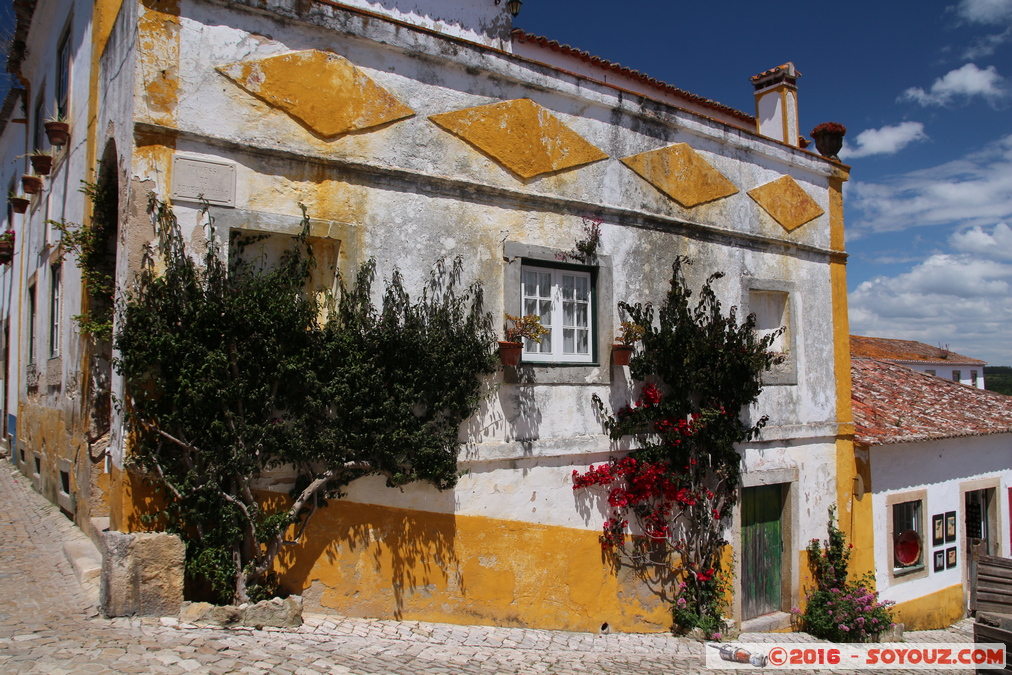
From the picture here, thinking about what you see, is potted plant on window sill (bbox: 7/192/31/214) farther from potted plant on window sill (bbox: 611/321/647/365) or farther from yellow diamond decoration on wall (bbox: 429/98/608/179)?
potted plant on window sill (bbox: 611/321/647/365)

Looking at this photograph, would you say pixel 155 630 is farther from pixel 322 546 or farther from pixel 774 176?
pixel 774 176

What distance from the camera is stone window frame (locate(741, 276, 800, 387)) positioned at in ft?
30.8

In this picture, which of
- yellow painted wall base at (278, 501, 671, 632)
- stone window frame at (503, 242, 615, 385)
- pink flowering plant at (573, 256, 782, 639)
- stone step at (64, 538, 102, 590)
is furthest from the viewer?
pink flowering plant at (573, 256, 782, 639)

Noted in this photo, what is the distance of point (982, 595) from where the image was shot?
8523 mm

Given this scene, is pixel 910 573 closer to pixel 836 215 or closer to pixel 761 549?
pixel 761 549

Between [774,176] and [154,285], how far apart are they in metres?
8.13

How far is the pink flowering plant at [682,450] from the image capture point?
7938mm

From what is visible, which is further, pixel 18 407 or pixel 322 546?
pixel 18 407

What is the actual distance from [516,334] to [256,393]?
2.60 m

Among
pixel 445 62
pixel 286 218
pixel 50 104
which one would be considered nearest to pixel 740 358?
pixel 445 62

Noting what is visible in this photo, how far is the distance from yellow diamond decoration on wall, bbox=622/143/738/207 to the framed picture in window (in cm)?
726

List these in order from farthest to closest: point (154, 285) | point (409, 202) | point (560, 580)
Answer: 1. point (560, 580)
2. point (409, 202)
3. point (154, 285)

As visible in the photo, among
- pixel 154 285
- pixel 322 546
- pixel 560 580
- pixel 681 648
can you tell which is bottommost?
pixel 681 648

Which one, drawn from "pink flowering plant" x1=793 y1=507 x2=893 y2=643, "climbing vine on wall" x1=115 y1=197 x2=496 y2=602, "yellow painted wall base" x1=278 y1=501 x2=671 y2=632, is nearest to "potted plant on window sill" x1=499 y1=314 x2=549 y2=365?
"climbing vine on wall" x1=115 y1=197 x2=496 y2=602
